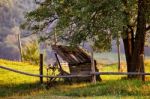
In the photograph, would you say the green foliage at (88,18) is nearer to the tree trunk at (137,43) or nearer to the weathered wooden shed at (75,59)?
the tree trunk at (137,43)

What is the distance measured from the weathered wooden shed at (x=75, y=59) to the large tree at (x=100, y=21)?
115 cm

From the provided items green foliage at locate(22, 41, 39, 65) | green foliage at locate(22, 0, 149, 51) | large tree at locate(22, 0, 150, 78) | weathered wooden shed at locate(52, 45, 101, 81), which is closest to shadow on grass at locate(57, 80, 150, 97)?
large tree at locate(22, 0, 150, 78)

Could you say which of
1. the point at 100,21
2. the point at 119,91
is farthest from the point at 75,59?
the point at 119,91

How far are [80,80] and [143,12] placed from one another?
6.76 metres

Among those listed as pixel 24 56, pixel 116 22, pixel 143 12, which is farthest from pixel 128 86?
pixel 24 56

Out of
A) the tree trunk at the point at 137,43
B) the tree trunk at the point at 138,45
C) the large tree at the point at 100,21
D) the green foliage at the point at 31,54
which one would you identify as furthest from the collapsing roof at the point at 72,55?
the green foliage at the point at 31,54

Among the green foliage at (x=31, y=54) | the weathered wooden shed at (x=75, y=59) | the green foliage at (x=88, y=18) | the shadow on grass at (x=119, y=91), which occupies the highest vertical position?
the green foliage at (x=88, y=18)

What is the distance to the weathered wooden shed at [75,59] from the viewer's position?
31016 millimetres

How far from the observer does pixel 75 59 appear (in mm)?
31359

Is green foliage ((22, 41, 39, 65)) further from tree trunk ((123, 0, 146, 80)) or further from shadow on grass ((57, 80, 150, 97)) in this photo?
shadow on grass ((57, 80, 150, 97))

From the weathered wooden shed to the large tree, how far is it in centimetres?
115

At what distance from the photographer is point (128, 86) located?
22031mm

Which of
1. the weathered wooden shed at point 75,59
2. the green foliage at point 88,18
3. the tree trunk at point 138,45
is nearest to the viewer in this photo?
the green foliage at point 88,18

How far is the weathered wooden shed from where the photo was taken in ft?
102
